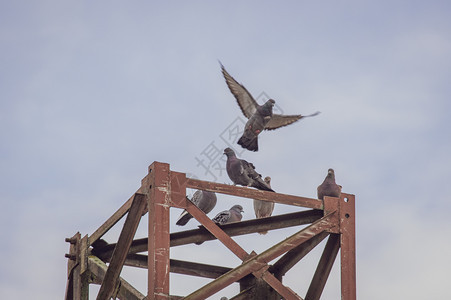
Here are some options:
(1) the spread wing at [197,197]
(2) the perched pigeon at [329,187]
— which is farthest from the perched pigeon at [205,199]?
(2) the perched pigeon at [329,187]

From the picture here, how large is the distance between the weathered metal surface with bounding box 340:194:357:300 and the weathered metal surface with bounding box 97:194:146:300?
206 centimetres

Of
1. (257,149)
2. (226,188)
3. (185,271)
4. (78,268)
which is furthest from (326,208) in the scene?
(257,149)

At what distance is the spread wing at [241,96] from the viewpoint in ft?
55.4

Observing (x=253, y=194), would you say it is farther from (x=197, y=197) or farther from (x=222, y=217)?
(x=222, y=217)

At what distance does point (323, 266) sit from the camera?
8992mm

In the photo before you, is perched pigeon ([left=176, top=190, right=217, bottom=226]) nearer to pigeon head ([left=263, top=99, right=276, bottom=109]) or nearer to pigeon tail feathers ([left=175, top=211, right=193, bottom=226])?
pigeon tail feathers ([left=175, top=211, right=193, bottom=226])

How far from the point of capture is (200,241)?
9.52 meters

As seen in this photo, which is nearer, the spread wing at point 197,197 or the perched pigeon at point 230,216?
the spread wing at point 197,197

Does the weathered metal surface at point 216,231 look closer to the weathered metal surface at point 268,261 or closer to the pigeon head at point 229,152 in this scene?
the weathered metal surface at point 268,261

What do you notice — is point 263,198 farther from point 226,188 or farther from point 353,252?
point 353,252

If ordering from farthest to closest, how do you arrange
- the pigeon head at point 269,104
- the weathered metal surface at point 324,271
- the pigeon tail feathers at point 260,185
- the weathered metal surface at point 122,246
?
the pigeon head at point 269,104
the pigeon tail feathers at point 260,185
the weathered metal surface at point 324,271
the weathered metal surface at point 122,246

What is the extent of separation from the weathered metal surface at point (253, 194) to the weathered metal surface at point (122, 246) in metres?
0.51

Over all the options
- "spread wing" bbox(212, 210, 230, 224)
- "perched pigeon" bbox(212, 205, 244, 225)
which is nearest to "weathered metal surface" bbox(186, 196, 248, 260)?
"perched pigeon" bbox(212, 205, 244, 225)

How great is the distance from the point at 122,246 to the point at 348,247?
225cm
